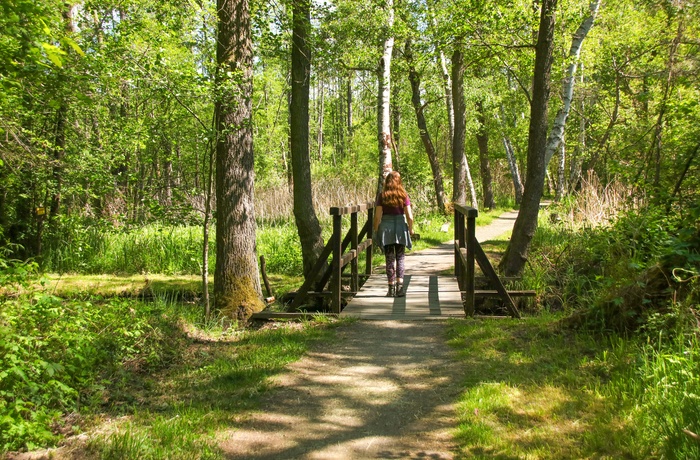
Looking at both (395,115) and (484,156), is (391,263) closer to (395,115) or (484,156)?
(484,156)

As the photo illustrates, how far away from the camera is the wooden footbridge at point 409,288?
7.91 meters

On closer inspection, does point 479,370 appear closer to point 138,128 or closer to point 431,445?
point 431,445

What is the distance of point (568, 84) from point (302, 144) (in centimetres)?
747

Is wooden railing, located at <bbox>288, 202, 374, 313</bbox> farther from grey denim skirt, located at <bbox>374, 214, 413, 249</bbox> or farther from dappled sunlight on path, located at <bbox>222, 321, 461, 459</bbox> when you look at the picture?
dappled sunlight on path, located at <bbox>222, 321, 461, 459</bbox>

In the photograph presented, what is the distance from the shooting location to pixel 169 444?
12.8 feet

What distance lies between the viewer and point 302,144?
10891 millimetres

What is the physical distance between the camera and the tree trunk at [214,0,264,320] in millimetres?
8531

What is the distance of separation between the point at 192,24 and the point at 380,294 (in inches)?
219

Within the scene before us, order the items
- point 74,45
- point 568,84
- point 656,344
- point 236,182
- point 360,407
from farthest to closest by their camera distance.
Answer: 1. point 568,84
2. point 236,182
3. point 656,344
4. point 360,407
5. point 74,45

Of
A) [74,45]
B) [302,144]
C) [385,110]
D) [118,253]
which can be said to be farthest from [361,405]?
[118,253]

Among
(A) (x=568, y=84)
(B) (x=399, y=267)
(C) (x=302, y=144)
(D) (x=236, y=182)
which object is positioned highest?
(A) (x=568, y=84)

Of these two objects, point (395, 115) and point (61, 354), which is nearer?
point (61, 354)

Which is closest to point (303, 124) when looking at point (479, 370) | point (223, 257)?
point (223, 257)

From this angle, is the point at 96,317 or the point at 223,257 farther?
the point at 223,257
